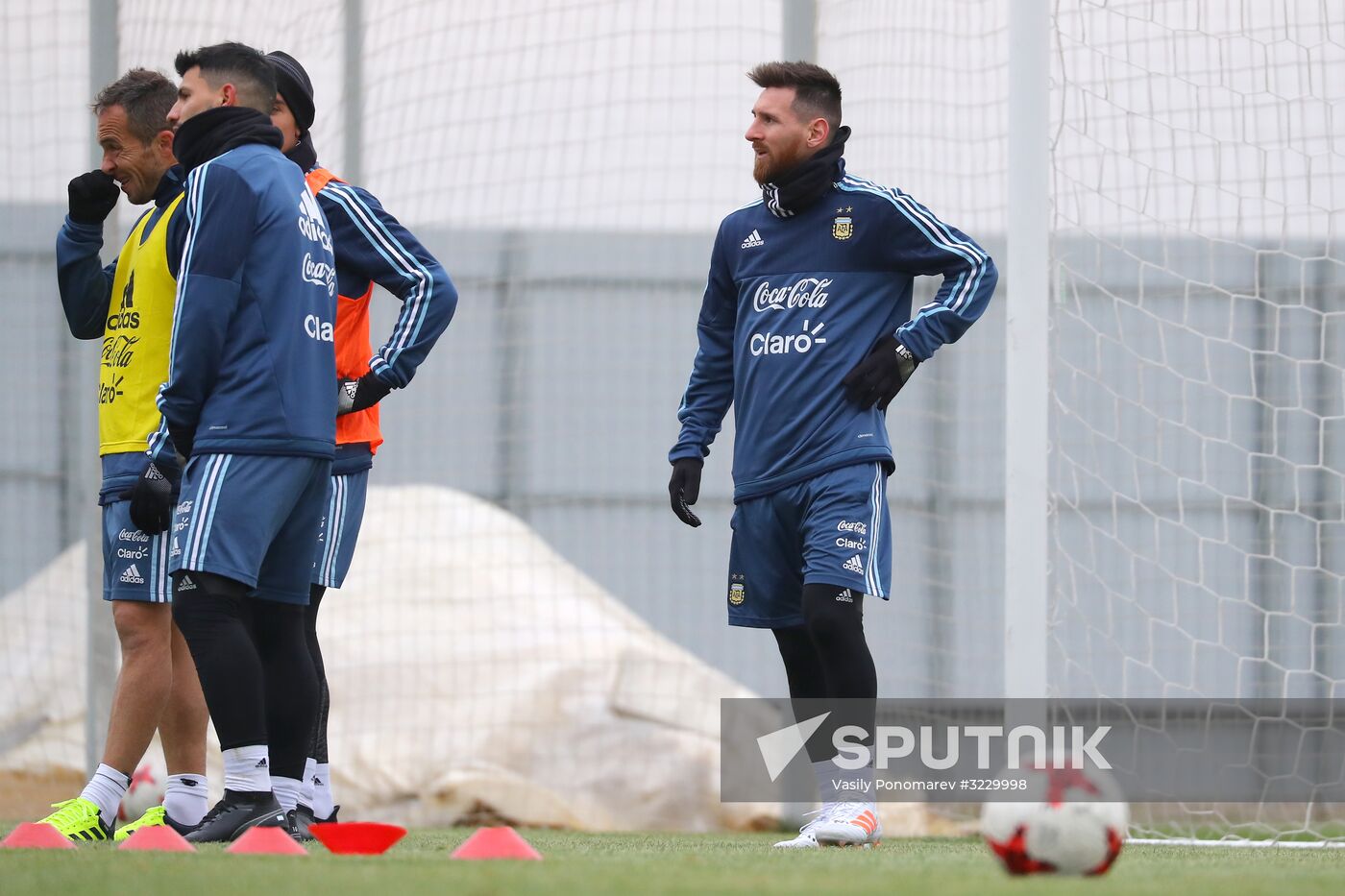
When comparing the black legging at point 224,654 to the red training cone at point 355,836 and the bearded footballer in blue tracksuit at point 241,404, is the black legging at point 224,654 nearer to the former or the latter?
the bearded footballer in blue tracksuit at point 241,404

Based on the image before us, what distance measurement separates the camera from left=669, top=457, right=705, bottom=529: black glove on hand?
14.2 ft

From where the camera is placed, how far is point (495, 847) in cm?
315

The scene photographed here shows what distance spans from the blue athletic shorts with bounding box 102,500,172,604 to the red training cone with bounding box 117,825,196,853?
78cm

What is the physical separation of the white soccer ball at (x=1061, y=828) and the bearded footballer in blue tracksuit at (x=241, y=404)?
65.1 inches

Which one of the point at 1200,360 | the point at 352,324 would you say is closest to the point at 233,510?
the point at 352,324

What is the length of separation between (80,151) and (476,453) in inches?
86.7

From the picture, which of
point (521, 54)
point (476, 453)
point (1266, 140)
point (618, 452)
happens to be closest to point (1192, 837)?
point (1266, 140)

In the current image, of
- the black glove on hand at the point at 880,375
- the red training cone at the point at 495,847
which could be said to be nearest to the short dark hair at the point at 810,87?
the black glove on hand at the point at 880,375

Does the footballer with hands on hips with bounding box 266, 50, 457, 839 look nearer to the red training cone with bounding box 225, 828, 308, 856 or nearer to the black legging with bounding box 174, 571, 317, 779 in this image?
the black legging with bounding box 174, 571, 317, 779

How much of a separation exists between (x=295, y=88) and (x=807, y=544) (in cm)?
186

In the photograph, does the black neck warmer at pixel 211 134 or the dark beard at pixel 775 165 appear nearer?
the black neck warmer at pixel 211 134

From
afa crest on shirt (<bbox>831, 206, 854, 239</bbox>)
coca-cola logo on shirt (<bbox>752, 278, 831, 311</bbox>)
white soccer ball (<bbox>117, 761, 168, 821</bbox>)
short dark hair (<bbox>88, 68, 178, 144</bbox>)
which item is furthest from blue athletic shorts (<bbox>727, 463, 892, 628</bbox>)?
white soccer ball (<bbox>117, 761, 168, 821</bbox>)

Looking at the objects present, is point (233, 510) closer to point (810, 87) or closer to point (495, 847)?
point (495, 847)

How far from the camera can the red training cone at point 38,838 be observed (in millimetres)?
3457
